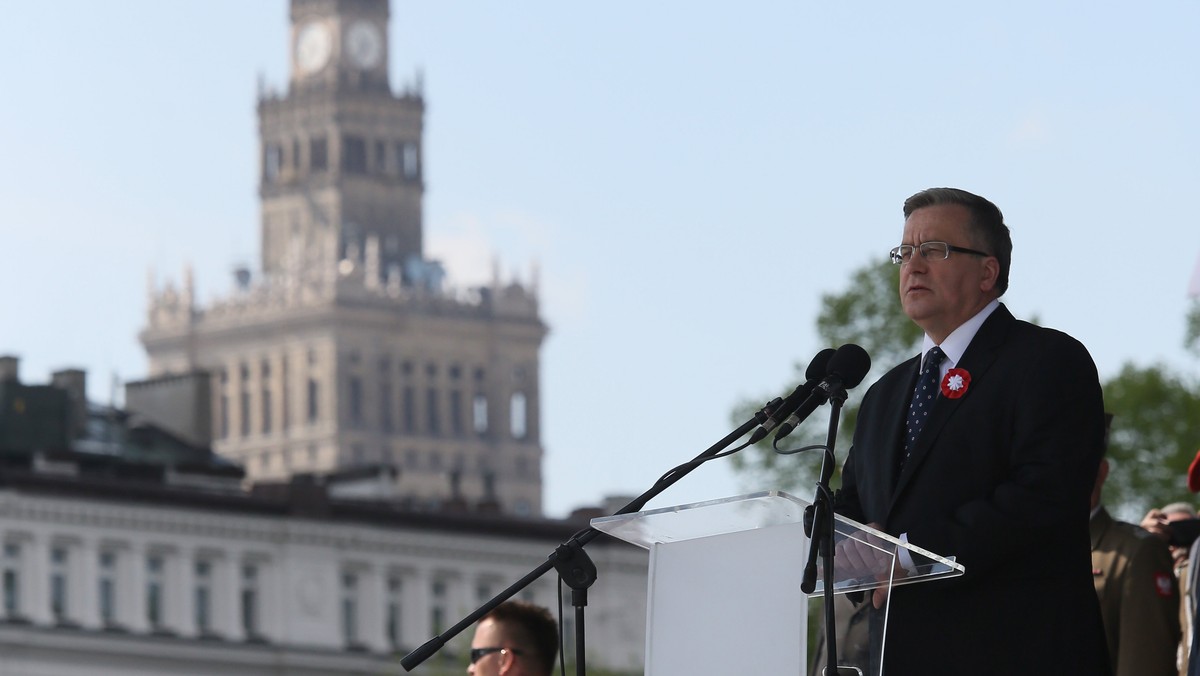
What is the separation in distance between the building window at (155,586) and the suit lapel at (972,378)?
61701 millimetres

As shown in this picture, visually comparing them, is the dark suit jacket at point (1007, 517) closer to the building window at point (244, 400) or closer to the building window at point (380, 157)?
the building window at point (244, 400)

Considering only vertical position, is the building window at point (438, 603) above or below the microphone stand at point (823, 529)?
below

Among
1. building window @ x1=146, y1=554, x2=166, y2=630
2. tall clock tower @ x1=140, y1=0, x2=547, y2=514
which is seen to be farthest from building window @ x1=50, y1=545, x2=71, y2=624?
tall clock tower @ x1=140, y1=0, x2=547, y2=514

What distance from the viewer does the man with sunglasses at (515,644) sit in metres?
10.2

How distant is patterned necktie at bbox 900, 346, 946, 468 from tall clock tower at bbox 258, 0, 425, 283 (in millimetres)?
181268

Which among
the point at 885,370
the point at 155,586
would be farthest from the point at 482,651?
the point at 155,586

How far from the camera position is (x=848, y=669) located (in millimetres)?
8188

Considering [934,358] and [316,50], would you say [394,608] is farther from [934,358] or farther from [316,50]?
[316,50]

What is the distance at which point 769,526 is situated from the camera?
833 centimetres

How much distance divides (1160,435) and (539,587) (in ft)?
77.3

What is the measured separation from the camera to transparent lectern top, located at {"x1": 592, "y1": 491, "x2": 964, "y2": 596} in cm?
802

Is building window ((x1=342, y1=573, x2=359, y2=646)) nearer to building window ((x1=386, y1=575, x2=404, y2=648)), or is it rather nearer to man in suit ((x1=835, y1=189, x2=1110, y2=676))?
building window ((x1=386, y1=575, x2=404, y2=648))

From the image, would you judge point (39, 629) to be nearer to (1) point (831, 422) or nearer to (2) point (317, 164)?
(1) point (831, 422)

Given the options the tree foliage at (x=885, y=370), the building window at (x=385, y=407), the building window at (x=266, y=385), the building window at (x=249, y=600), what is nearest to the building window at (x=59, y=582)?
the building window at (x=249, y=600)
